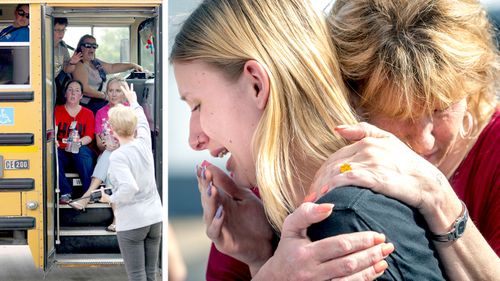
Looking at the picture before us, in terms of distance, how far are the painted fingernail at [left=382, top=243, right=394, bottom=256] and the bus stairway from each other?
3248 mm

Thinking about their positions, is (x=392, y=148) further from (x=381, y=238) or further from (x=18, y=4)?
(x=18, y=4)

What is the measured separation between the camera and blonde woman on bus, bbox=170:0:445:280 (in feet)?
3.62

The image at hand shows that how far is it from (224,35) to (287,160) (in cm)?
22

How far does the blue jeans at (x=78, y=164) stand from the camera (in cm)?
399

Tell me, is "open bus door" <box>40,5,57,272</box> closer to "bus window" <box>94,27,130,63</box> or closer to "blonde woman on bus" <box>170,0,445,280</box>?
"bus window" <box>94,27,130,63</box>

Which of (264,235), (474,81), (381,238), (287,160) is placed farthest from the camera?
(264,235)

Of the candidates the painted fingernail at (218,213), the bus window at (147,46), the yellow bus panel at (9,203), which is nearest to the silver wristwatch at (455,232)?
the painted fingernail at (218,213)

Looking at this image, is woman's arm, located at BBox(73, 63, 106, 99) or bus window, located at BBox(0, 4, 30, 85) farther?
woman's arm, located at BBox(73, 63, 106, 99)

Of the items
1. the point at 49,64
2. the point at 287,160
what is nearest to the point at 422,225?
the point at 287,160

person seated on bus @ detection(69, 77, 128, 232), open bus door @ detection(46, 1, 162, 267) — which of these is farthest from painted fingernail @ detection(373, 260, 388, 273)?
person seated on bus @ detection(69, 77, 128, 232)

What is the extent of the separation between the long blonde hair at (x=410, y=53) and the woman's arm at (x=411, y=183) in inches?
5.4

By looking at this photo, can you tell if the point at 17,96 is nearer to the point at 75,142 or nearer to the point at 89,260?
the point at 75,142

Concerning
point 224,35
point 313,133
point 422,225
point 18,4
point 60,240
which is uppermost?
point 18,4

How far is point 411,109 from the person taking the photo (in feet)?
3.93
